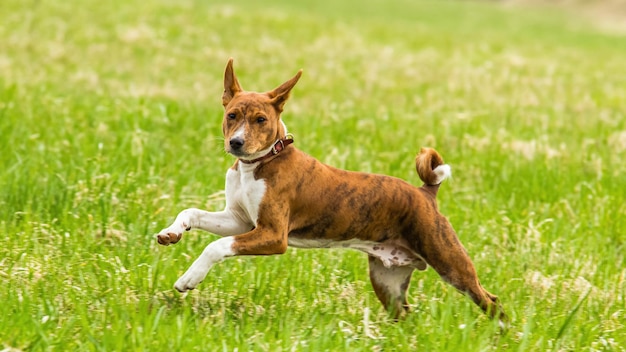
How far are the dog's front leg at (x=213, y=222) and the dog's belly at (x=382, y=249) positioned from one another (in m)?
0.31

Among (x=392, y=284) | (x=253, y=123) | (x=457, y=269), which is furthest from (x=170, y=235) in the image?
(x=457, y=269)

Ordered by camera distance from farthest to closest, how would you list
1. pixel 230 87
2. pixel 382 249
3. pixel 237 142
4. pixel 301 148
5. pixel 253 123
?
pixel 301 148 < pixel 382 249 < pixel 230 87 < pixel 253 123 < pixel 237 142

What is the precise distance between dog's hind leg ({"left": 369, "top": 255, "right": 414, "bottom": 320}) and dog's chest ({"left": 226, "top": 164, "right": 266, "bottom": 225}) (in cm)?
83

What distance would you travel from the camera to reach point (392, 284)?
534cm

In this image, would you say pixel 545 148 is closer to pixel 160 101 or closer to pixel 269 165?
pixel 160 101

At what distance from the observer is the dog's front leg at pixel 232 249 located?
466 centimetres

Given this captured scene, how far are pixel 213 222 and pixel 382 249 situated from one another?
3.16 ft

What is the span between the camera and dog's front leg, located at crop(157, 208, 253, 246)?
4.94 meters

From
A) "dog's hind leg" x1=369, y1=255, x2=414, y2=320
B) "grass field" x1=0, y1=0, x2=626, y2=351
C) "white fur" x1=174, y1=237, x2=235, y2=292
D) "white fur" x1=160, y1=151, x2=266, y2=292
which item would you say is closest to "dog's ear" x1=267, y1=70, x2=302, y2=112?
"white fur" x1=160, y1=151, x2=266, y2=292

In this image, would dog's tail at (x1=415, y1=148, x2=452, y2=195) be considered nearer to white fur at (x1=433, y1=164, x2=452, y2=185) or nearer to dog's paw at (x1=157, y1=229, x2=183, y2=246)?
white fur at (x1=433, y1=164, x2=452, y2=185)

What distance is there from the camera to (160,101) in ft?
35.2

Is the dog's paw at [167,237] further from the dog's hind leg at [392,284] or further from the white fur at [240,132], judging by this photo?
the dog's hind leg at [392,284]

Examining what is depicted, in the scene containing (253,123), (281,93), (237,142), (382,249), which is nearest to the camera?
(237,142)

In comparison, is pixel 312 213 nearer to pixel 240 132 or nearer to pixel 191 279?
pixel 240 132
